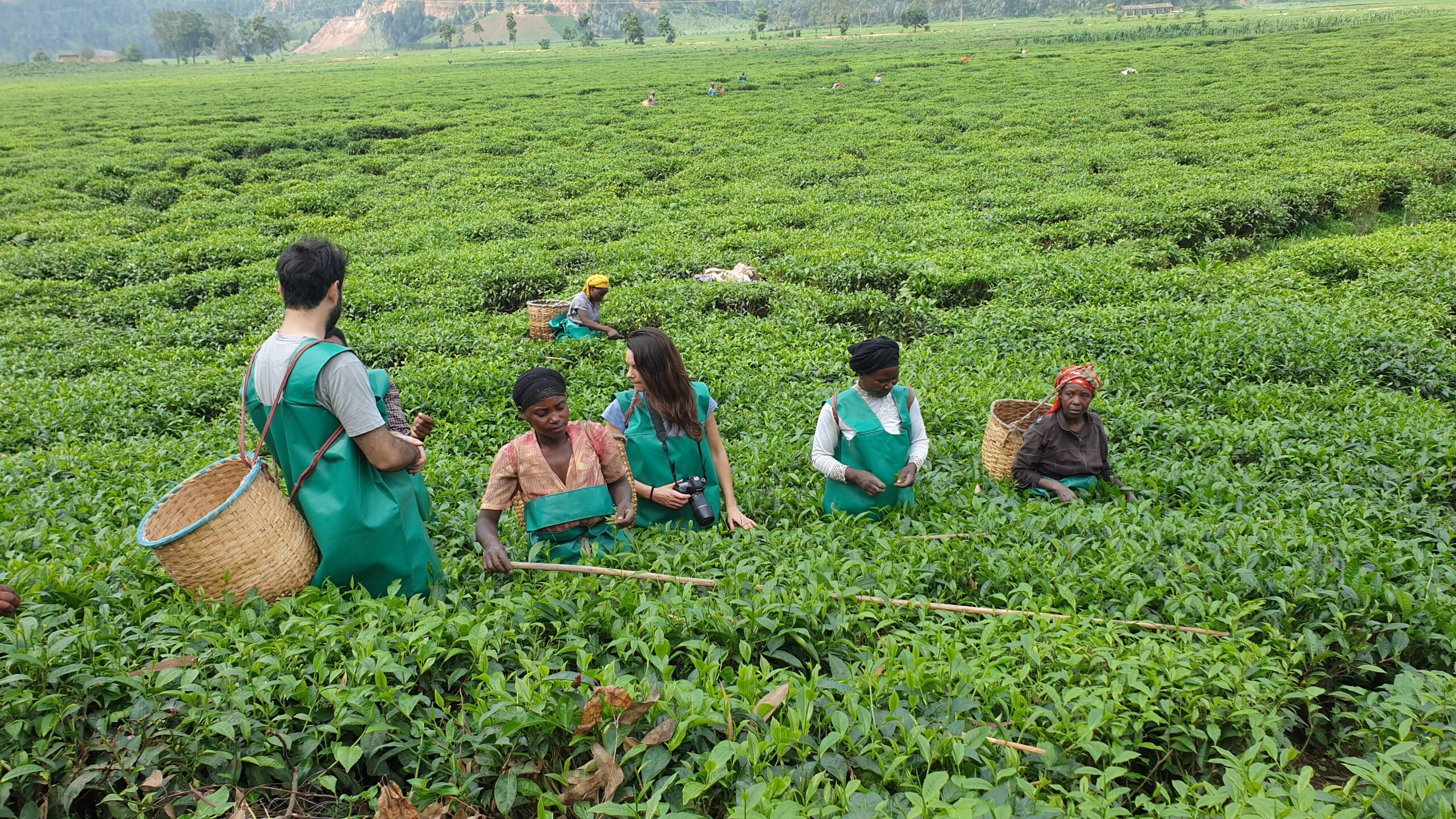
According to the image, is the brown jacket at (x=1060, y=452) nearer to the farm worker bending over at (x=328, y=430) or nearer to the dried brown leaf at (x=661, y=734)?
the dried brown leaf at (x=661, y=734)

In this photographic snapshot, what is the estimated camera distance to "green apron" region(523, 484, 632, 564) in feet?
12.6

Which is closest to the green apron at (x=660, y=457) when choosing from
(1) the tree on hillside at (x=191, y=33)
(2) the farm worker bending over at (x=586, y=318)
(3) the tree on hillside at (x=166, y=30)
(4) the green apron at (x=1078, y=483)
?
(4) the green apron at (x=1078, y=483)

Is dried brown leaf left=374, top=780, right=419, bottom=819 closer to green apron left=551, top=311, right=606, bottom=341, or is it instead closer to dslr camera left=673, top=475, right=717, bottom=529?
dslr camera left=673, top=475, right=717, bottom=529

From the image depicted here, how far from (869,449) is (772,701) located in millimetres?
2123

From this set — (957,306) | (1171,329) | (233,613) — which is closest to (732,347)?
(957,306)

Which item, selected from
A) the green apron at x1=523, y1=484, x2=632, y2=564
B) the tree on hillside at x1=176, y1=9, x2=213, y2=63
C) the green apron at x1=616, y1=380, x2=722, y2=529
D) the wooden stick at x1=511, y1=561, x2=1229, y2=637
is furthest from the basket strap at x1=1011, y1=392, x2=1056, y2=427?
the tree on hillside at x1=176, y1=9, x2=213, y2=63

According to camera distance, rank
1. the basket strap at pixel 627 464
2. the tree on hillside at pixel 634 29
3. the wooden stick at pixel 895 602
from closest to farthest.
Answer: the wooden stick at pixel 895 602 → the basket strap at pixel 627 464 → the tree on hillside at pixel 634 29

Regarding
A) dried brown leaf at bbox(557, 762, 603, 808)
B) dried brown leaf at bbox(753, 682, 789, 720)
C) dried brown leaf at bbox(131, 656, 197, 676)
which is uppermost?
dried brown leaf at bbox(131, 656, 197, 676)

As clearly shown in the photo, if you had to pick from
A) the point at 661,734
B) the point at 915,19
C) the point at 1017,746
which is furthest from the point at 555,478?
the point at 915,19

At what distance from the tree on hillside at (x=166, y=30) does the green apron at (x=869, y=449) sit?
132922 millimetres

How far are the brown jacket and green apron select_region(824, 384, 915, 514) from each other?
2.71ft

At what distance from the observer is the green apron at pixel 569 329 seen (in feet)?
29.8

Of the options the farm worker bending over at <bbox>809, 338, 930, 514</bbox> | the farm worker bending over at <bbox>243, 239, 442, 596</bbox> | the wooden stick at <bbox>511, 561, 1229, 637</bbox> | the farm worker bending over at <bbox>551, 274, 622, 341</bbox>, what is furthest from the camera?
the farm worker bending over at <bbox>551, 274, 622, 341</bbox>

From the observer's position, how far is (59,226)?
15.8 m
